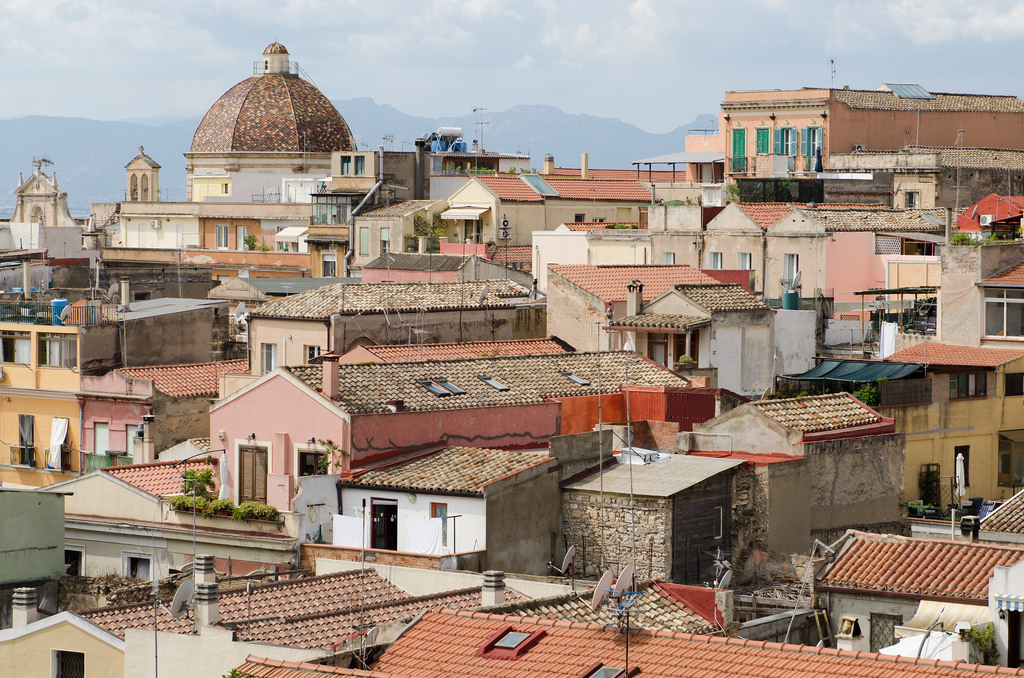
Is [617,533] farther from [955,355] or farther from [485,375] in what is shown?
[955,355]

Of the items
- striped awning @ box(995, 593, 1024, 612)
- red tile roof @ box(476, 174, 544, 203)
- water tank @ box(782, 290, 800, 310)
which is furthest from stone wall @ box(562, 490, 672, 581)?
red tile roof @ box(476, 174, 544, 203)

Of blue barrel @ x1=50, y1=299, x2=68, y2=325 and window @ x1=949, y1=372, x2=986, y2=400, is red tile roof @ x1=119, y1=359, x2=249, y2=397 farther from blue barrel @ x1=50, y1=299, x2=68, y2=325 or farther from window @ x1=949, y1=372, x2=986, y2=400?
window @ x1=949, y1=372, x2=986, y2=400

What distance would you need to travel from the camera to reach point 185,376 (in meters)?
38.2

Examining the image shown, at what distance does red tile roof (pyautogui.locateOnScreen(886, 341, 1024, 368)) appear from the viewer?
34.5 metres

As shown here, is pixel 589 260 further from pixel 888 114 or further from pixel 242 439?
pixel 242 439

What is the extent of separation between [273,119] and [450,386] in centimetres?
5553

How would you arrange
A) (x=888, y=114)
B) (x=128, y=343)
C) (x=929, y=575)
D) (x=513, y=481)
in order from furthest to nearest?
(x=888, y=114) < (x=128, y=343) < (x=513, y=481) < (x=929, y=575)

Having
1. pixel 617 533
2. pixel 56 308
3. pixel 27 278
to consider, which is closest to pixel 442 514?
pixel 617 533

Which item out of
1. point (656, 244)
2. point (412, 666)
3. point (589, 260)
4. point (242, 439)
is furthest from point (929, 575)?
point (589, 260)

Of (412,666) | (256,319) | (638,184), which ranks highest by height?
(638,184)

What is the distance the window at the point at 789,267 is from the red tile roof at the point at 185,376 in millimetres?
14527

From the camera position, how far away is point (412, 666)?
61.1ft

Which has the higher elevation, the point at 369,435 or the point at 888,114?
the point at 888,114

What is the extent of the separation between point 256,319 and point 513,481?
1524 cm
